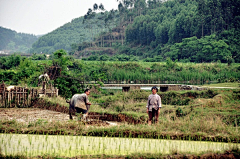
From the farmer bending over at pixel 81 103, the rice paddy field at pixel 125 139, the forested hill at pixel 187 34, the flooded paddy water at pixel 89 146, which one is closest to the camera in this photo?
the rice paddy field at pixel 125 139

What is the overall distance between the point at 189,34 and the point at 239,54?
59.7ft

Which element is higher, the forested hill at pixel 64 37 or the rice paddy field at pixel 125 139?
the forested hill at pixel 64 37

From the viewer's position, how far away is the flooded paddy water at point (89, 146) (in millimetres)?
8039

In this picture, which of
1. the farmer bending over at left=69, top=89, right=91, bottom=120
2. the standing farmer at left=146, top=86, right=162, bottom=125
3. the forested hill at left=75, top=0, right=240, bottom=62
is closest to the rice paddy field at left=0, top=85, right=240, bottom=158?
the standing farmer at left=146, top=86, right=162, bottom=125

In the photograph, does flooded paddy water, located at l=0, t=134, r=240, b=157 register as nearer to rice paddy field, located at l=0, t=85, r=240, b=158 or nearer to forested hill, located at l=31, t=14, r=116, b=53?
rice paddy field, located at l=0, t=85, r=240, b=158

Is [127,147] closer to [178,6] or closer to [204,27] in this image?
[204,27]

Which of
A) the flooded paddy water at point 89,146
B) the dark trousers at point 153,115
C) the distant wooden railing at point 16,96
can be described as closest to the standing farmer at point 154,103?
the dark trousers at point 153,115

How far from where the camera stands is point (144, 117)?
1347 centimetres

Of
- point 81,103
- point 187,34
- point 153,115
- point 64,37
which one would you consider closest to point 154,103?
point 153,115

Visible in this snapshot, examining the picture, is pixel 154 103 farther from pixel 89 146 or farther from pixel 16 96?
pixel 16 96

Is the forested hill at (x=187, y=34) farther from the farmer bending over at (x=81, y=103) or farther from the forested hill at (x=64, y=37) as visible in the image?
the forested hill at (x=64, y=37)

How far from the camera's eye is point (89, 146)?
875 cm

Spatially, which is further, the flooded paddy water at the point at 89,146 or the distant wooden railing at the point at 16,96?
the distant wooden railing at the point at 16,96

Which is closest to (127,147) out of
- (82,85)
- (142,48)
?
(82,85)
